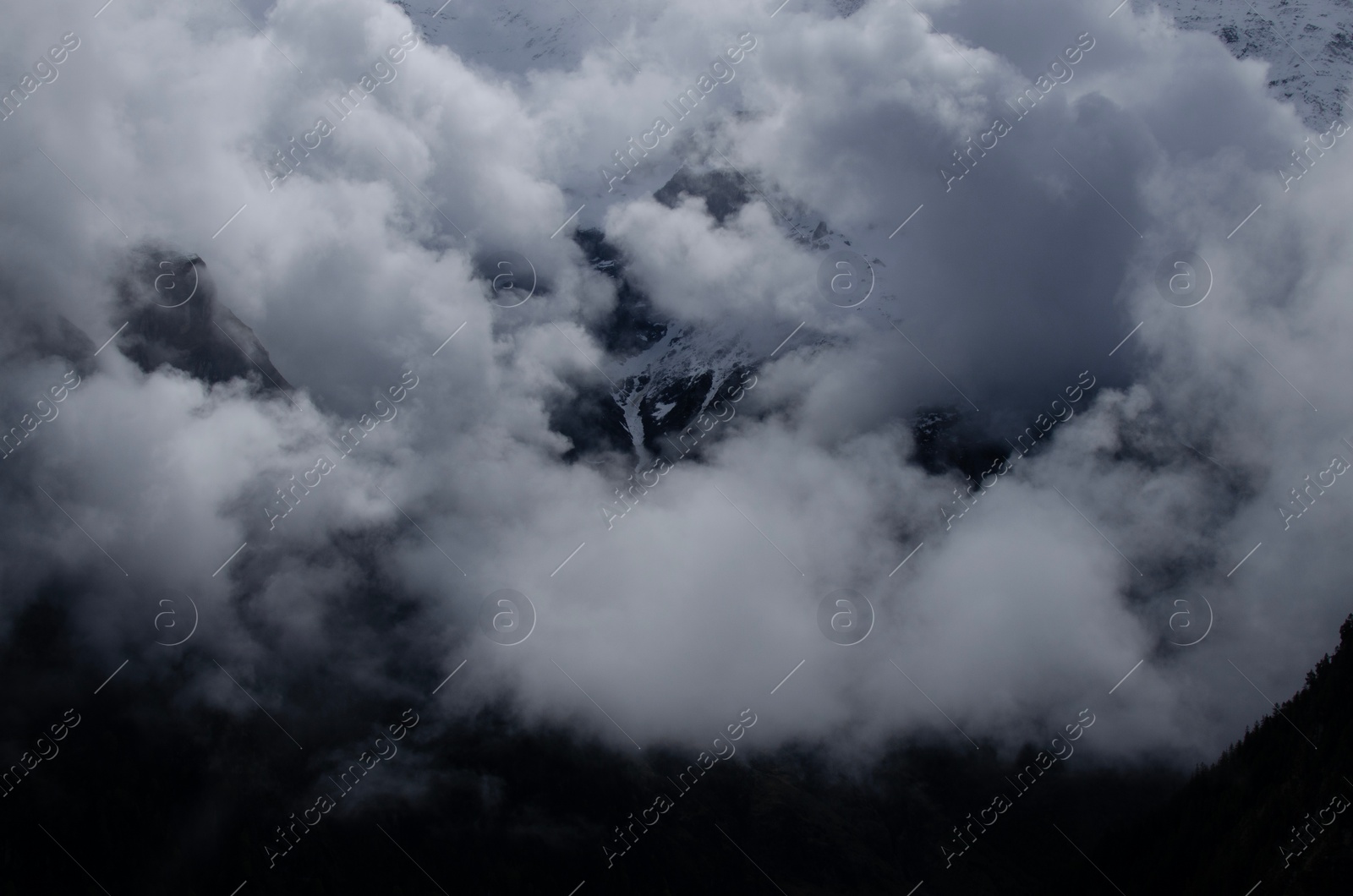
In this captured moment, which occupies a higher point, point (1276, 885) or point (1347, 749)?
point (1347, 749)

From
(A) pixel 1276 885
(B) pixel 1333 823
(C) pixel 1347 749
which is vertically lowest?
(A) pixel 1276 885

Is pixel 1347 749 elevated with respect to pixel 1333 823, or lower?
elevated

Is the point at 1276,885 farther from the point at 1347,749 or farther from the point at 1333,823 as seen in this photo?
the point at 1347,749

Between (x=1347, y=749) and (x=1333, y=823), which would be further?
(x=1347, y=749)

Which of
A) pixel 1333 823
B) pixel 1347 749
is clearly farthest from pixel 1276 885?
pixel 1347 749
